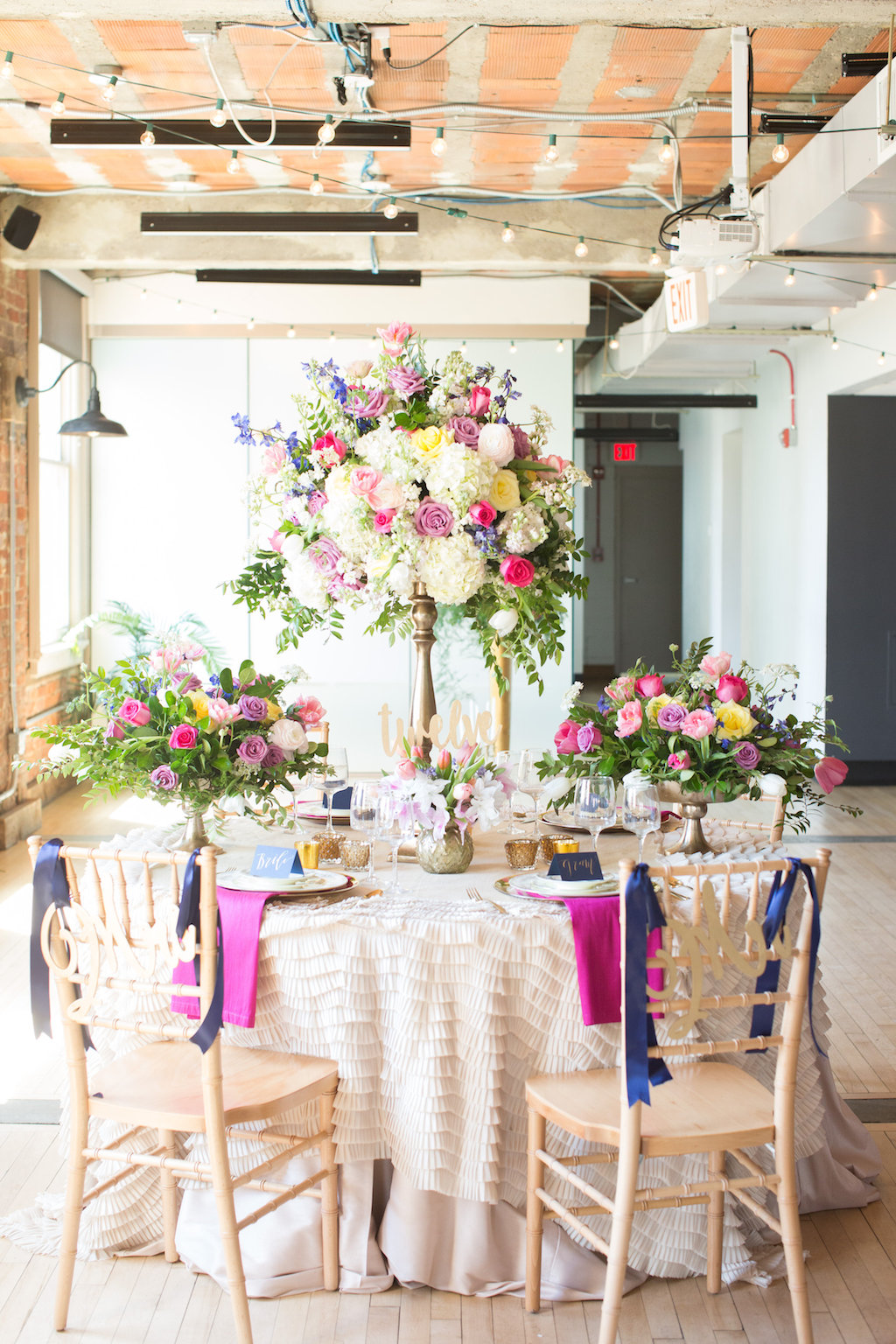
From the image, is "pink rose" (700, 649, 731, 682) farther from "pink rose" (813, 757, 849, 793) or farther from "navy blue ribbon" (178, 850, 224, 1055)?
"navy blue ribbon" (178, 850, 224, 1055)

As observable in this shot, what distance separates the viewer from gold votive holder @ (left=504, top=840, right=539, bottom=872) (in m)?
2.78

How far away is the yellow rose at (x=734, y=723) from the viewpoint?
8.91ft

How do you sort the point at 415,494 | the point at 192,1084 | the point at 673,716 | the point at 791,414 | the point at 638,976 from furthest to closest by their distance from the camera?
1. the point at 791,414
2. the point at 673,716
3. the point at 415,494
4. the point at 192,1084
5. the point at 638,976

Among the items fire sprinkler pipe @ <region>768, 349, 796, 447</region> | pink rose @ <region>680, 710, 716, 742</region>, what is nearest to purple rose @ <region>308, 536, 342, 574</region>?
pink rose @ <region>680, 710, 716, 742</region>

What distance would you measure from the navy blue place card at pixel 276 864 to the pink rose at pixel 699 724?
910 mm

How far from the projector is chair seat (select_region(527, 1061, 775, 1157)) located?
3354mm

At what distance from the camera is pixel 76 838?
645 centimetres

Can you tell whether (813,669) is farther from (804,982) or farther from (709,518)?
(804,982)

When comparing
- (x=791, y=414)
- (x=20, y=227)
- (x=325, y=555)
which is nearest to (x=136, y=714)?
(x=325, y=555)

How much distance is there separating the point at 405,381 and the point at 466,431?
0.60ft

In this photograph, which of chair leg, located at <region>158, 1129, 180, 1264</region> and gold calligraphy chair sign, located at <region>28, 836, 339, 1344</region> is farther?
chair leg, located at <region>158, 1129, 180, 1264</region>

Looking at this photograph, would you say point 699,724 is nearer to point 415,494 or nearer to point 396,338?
point 415,494

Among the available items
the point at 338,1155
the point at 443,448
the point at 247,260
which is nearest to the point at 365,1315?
the point at 338,1155

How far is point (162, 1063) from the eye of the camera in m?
2.38
